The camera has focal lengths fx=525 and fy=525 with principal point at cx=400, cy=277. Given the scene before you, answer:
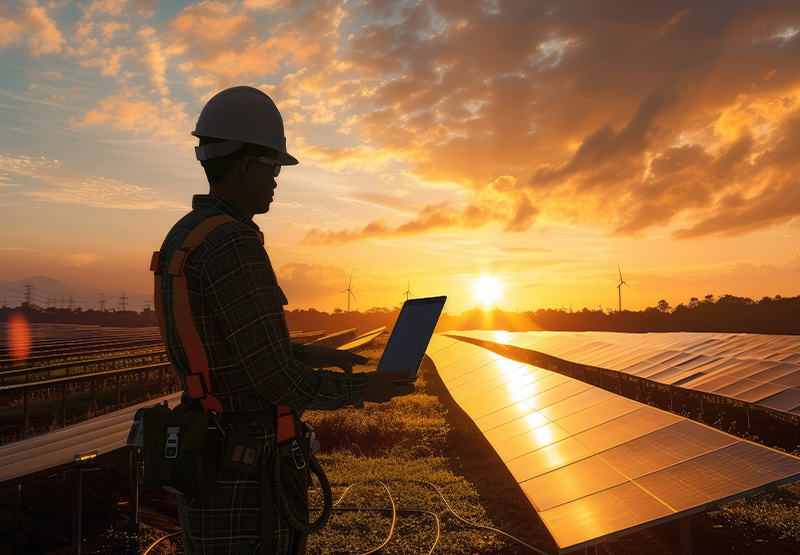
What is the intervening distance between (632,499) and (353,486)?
21.3 ft

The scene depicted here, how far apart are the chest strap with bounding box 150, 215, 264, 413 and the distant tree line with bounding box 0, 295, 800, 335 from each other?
307 ft

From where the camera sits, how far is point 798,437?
2041 cm

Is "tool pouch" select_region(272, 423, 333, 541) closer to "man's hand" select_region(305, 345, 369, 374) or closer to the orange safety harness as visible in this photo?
the orange safety harness

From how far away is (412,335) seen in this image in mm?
3027

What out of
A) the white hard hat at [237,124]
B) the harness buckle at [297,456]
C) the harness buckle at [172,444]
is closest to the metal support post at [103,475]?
the harness buckle at [172,444]

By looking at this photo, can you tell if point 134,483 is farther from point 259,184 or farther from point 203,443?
point 259,184

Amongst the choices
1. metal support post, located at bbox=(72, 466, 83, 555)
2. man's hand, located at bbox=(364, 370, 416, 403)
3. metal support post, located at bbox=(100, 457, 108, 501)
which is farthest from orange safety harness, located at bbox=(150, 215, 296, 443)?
metal support post, located at bbox=(100, 457, 108, 501)

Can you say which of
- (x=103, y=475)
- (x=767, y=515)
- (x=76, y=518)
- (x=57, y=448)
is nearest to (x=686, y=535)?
(x=767, y=515)

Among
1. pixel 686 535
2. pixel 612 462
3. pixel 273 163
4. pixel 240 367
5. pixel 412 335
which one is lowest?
pixel 686 535

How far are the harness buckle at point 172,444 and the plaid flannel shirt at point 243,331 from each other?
0.81 feet

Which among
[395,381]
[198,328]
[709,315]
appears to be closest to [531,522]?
[395,381]

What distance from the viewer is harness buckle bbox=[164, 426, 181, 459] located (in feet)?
7.98

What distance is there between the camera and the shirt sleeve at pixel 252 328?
7.84 feet

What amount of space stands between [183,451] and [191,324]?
1.91 ft
